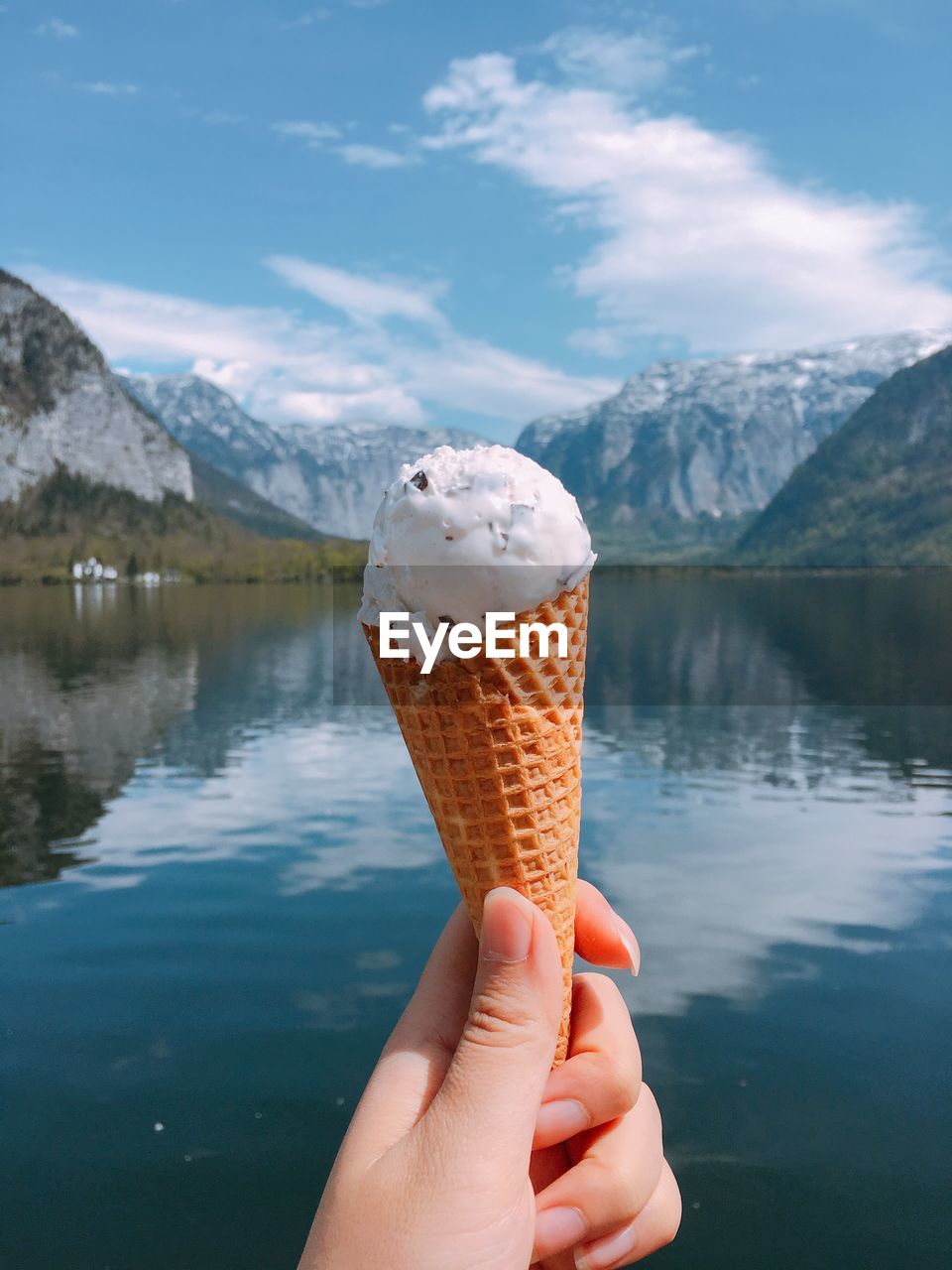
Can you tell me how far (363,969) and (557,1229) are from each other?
12759 millimetres

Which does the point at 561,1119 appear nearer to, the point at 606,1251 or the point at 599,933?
the point at 606,1251

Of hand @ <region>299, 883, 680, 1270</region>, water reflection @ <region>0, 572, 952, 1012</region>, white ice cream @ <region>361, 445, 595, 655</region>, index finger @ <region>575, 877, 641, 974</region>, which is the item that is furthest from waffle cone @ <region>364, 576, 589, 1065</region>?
water reflection @ <region>0, 572, 952, 1012</region>

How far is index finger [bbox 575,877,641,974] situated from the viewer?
4031mm

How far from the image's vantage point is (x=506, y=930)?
306 cm

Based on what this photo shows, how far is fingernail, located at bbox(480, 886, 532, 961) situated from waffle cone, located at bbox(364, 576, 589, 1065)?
0.36 metres

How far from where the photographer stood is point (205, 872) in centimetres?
1973

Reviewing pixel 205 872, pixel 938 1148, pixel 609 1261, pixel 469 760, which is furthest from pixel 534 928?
pixel 205 872

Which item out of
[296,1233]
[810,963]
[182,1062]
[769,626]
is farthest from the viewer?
[769,626]

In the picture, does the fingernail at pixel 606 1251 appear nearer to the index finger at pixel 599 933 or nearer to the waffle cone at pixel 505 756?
the waffle cone at pixel 505 756

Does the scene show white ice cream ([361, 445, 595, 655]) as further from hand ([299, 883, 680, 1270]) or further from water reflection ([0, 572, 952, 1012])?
water reflection ([0, 572, 952, 1012])

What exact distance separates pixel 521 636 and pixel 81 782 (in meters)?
27.9

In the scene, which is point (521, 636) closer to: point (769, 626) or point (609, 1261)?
point (609, 1261)

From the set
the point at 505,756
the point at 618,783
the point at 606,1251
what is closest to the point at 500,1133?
the point at 606,1251

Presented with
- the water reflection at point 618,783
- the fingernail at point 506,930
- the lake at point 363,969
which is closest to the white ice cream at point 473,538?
the fingernail at point 506,930
